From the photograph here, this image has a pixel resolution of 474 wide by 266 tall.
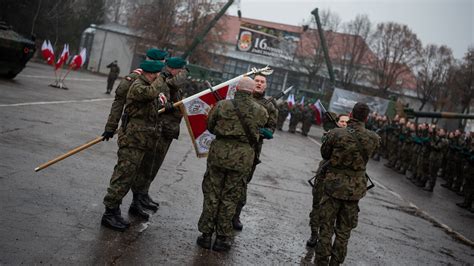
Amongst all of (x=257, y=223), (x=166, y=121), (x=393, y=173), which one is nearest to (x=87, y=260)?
(x=166, y=121)

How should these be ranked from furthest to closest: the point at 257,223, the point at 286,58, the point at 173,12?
the point at 286,58, the point at 173,12, the point at 257,223

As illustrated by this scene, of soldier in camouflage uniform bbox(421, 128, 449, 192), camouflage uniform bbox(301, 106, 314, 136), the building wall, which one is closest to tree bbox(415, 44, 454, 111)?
camouflage uniform bbox(301, 106, 314, 136)

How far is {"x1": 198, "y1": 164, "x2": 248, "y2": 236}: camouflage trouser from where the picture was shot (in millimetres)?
5988

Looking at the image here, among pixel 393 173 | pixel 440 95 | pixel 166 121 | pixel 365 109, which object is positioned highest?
pixel 440 95

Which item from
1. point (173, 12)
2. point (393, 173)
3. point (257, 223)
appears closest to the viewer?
point (257, 223)

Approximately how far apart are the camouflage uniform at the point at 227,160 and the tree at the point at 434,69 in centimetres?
4845

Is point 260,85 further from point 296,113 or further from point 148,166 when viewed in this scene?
point 296,113

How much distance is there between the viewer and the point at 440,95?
5134 centimetres

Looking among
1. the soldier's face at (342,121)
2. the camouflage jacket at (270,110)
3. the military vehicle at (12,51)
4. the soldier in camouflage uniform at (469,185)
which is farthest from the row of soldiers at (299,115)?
the camouflage jacket at (270,110)

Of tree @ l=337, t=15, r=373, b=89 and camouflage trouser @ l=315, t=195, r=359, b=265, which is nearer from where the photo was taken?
camouflage trouser @ l=315, t=195, r=359, b=265

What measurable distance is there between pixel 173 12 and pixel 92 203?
45.4 meters

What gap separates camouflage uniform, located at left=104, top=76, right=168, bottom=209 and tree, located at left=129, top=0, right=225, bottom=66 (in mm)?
43528

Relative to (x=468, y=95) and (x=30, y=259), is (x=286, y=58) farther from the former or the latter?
(x=30, y=259)

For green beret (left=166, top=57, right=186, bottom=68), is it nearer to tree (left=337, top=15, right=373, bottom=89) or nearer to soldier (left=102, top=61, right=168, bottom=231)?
soldier (left=102, top=61, right=168, bottom=231)
